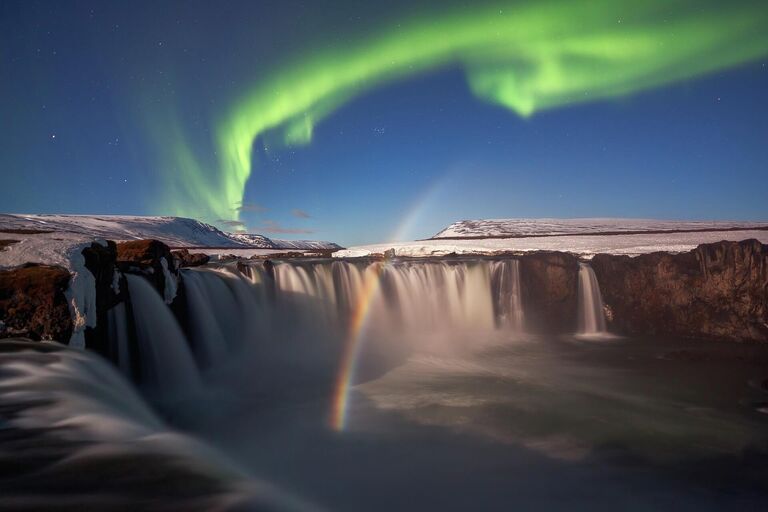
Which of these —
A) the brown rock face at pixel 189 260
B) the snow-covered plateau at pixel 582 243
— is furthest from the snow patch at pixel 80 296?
the snow-covered plateau at pixel 582 243

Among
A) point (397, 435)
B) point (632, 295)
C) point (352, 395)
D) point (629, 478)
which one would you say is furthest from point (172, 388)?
point (632, 295)

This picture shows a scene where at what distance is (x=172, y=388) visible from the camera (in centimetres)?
954

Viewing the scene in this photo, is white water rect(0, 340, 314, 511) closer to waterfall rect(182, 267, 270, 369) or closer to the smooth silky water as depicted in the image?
the smooth silky water

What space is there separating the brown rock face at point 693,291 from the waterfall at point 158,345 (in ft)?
61.1

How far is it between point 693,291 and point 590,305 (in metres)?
4.19

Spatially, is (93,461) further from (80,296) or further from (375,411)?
(375,411)

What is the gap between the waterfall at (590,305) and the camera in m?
19.2

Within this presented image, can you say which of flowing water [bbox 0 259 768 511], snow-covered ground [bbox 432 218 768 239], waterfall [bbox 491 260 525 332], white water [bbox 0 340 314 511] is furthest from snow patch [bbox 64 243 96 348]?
snow-covered ground [bbox 432 218 768 239]

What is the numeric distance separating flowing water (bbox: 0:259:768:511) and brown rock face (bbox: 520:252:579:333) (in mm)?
1616

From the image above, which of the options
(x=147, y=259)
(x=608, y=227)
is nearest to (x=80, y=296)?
(x=147, y=259)

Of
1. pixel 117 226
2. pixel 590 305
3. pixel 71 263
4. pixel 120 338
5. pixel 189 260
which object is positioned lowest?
pixel 590 305

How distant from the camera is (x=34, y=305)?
5.73 metres

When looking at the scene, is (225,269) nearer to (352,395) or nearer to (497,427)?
(352,395)

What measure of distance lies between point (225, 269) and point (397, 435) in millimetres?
11328
